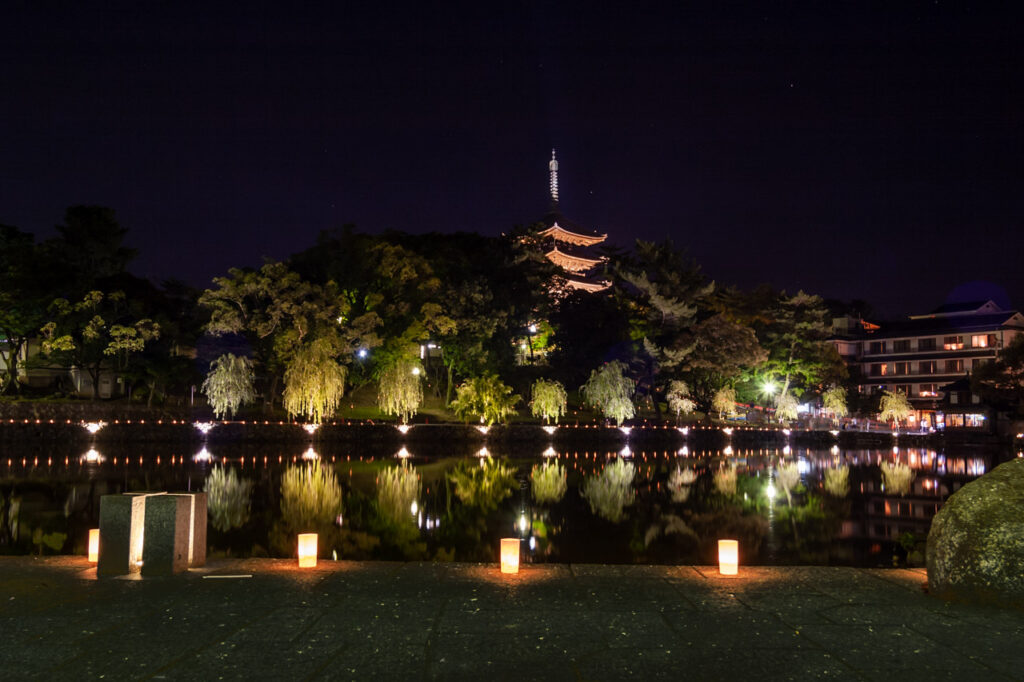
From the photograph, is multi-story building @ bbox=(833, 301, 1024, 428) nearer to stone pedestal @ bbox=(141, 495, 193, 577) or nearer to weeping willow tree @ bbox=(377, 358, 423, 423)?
weeping willow tree @ bbox=(377, 358, 423, 423)

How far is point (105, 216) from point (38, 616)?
4437cm

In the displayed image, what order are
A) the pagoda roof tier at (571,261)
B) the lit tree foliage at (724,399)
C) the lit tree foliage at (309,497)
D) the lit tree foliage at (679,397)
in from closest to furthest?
1. the lit tree foliage at (309,497)
2. the lit tree foliage at (679,397)
3. the lit tree foliage at (724,399)
4. the pagoda roof tier at (571,261)

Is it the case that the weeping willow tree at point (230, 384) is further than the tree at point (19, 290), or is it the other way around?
the tree at point (19, 290)

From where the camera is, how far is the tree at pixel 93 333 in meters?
38.2

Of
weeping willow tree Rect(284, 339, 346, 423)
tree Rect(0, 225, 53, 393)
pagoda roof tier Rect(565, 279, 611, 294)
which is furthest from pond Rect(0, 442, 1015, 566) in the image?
pagoda roof tier Rect(565, 279, 611, 294)

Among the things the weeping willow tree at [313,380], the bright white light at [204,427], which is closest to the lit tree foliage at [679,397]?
the weeping willow tree at [313,380]

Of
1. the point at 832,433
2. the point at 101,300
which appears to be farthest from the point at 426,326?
the point at 832,433

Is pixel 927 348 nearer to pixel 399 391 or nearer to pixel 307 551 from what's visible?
pixel 399 391

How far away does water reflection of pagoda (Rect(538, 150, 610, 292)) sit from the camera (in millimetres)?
65062

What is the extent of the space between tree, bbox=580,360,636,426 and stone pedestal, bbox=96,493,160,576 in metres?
39.0

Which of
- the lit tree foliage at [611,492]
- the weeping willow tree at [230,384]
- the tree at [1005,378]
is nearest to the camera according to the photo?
the lit tree foliage at [611,492]

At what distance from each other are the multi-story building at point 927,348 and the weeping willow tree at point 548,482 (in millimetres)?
47952

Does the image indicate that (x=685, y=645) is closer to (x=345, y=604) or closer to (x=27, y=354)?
(x=345, y=604)

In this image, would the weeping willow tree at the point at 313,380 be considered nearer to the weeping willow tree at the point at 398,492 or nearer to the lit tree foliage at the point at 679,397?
the weeping willow tree at the point at 398,492
